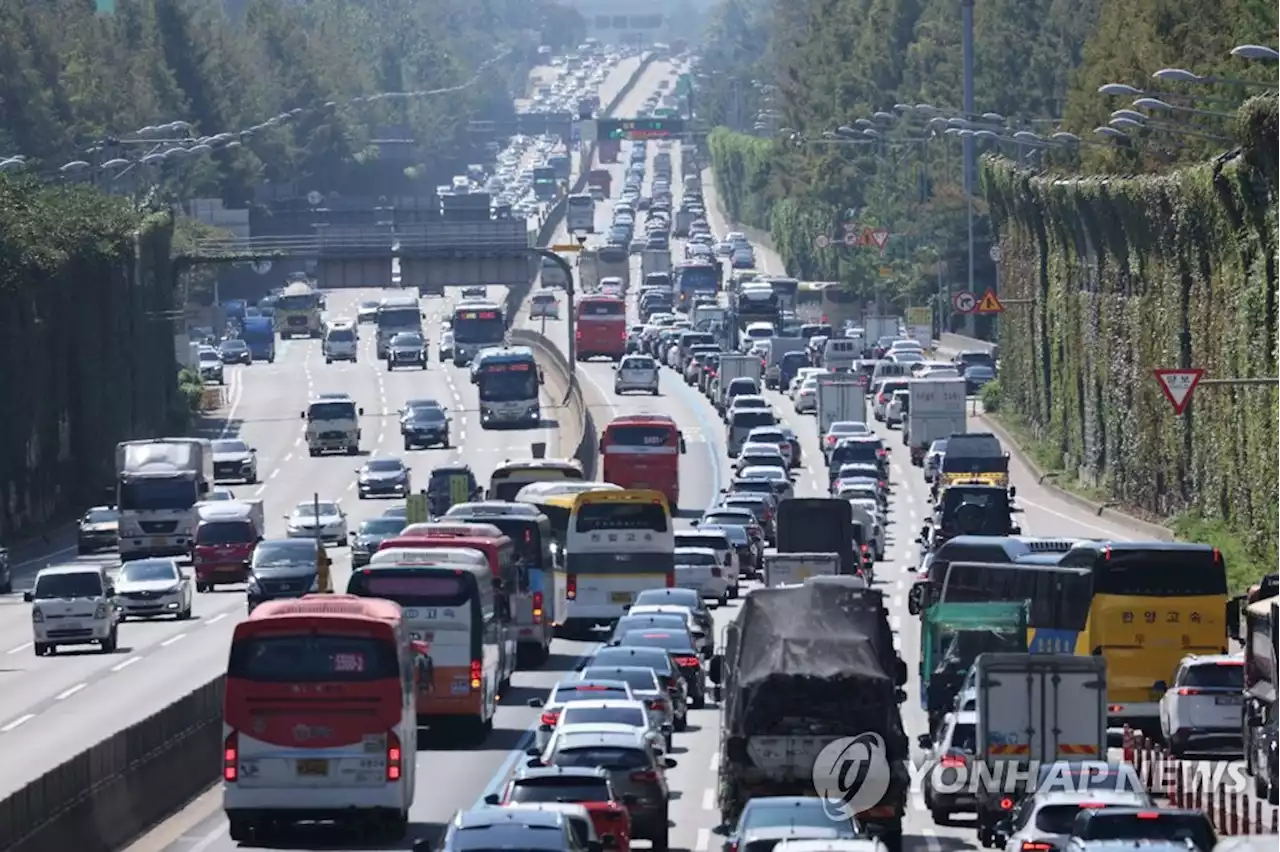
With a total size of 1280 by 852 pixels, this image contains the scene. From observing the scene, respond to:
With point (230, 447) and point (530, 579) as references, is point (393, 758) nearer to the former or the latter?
point (530, 579)

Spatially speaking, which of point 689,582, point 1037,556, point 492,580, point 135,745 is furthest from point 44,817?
point 689,582

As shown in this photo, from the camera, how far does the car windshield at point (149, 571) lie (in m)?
70.4

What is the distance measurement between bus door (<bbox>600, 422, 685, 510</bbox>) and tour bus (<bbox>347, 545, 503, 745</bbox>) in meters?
45.2

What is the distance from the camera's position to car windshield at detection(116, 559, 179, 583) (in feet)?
231

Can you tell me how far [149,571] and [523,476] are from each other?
1093 centimetres

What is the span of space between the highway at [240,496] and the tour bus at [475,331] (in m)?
1.38

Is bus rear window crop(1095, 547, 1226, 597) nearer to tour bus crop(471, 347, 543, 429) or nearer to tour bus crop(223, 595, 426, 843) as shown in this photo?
tour bus crop(223, 595, 426, 843)

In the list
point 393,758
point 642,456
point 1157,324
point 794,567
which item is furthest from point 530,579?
point 1157,324

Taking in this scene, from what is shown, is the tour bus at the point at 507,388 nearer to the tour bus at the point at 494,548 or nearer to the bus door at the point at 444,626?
the tour bus at the point at 494,548

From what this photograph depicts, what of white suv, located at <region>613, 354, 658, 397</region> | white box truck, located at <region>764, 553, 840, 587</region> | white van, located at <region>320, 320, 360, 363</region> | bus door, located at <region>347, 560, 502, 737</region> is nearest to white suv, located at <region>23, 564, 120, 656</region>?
white box truck, located at <region>764, 553, 840, 587</region>

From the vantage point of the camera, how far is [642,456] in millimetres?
90562

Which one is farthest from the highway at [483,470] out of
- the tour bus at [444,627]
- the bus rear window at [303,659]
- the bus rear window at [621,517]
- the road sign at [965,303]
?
the road sign at [965,303]

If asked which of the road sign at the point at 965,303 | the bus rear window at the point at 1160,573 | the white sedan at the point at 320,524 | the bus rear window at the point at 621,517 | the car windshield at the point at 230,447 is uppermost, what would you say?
the road sign at the point at 965,303

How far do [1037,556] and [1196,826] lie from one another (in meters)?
28.1
